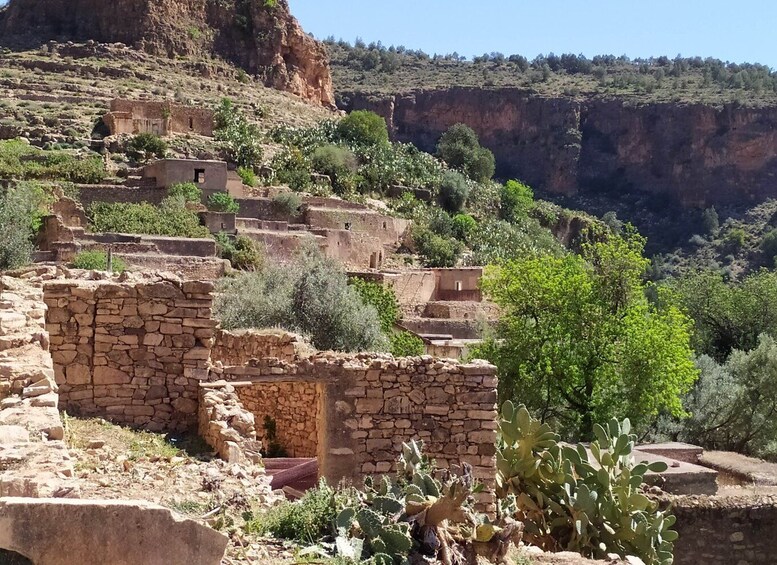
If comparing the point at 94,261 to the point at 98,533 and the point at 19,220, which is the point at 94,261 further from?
the point at 98,533

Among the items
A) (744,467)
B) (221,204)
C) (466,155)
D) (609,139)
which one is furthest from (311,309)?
(609,139)

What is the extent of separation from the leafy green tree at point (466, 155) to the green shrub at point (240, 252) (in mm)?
42245

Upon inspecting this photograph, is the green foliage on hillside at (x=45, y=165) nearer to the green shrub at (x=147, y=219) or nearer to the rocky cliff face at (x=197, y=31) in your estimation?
the green shrub at (x=147, y=219)

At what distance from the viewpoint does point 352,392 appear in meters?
8.91

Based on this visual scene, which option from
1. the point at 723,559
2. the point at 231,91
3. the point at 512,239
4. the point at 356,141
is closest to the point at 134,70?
the point at 231,91

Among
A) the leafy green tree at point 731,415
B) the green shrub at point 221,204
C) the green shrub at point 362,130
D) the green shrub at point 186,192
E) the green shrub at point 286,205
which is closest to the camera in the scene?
the leafy green tree at point 731,415

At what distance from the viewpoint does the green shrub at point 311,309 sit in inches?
799

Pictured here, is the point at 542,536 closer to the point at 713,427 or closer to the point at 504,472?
the point at 504,472

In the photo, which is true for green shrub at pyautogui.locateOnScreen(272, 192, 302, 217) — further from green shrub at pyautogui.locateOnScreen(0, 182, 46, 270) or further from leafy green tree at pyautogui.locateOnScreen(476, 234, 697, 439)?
leafy green tree at pyautogui.locateOnScreen(476, 234, 697, 439)

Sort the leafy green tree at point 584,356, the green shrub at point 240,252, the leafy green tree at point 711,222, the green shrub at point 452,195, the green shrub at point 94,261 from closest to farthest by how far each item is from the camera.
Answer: the leafy green tree at point 584,356 < the green shrub at point 94,261 < the green shrub at point 240,252 < the green shrub at point 452,195 < the leafy green tree at point 711,222

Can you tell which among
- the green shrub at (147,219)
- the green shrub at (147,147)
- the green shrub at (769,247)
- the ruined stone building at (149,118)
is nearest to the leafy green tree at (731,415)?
the green shrub at (147,219)

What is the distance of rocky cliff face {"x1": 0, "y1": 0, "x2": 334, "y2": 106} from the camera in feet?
273

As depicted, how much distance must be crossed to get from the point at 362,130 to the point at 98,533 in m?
67.8

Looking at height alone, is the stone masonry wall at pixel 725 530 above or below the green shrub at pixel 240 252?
below
